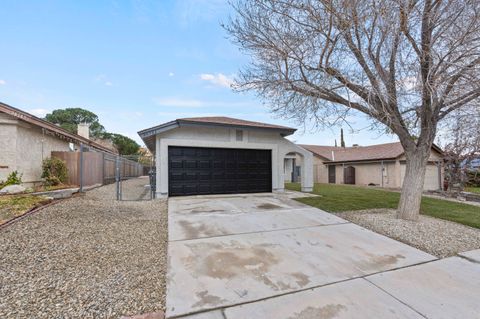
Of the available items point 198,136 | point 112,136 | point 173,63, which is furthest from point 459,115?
point 112,136

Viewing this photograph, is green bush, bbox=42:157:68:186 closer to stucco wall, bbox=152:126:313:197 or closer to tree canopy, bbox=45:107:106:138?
stucco wall, bbox=152:126:313:197

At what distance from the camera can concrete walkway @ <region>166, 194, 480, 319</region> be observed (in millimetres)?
2672

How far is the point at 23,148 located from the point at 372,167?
901 inches

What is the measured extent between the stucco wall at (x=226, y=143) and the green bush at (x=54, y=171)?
14.2ft

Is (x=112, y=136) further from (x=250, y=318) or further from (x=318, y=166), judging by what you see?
(x=250, y=318)

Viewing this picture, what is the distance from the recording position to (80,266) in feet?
11.5

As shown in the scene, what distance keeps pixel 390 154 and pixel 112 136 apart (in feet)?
118

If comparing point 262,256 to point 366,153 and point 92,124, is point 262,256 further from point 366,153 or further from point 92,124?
point 92,124

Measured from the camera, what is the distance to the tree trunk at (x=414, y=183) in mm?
6491

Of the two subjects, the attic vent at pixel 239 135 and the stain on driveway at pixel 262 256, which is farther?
the attic vent at pixel 239 135

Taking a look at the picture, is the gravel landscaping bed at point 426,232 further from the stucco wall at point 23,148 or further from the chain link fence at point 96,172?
the stucco wall at point 23,148

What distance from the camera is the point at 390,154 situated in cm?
1869

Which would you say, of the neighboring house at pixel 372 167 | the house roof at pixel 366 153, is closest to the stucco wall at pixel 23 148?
the house roof at pixel 366 153

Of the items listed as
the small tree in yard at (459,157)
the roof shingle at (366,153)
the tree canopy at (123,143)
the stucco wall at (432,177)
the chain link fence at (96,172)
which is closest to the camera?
the chain link fence at (96,172)
